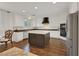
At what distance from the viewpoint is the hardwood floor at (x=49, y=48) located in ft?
5.18

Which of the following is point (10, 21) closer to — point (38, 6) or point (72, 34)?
point (38, 6)

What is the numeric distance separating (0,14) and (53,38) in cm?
97

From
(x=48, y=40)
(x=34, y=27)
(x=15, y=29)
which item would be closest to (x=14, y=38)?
(x=15, y=29)

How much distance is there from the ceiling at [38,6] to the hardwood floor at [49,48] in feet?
1.63

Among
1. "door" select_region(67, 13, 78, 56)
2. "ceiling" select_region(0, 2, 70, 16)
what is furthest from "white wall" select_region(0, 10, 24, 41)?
"door" select_region(67, 13, 78, 56)

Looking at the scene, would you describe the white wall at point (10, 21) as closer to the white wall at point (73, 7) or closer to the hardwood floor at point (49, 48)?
the hardwood floor at point (49, 48)

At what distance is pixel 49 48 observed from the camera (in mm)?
1630

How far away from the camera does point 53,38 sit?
5.53 feet

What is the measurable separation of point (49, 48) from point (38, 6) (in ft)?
2.42

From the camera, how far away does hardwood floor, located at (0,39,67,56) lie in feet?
5.18

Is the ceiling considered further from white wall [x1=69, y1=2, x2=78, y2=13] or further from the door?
the door

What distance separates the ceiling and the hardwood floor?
19.6 inches

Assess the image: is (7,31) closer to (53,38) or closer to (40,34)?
(40,34)

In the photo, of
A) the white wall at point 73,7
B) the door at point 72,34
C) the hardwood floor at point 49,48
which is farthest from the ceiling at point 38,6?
the hardwood floor at point 49,48
